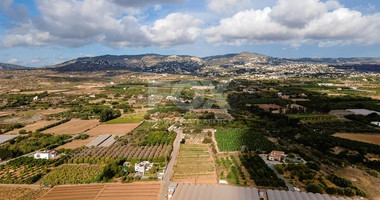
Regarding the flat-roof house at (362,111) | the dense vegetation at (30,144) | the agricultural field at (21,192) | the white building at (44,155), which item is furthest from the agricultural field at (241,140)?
the flat-roof house at (362,111)

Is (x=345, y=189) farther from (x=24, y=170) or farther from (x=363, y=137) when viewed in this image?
(x=24, y=170)

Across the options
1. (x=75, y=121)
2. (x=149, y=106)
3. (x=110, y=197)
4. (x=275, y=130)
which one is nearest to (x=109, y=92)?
(x=149, y=106)

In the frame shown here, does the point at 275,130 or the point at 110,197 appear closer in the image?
the point at 110,197

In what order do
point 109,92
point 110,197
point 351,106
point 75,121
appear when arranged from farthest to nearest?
point 109,92
point 351,106
point 75,121
point 110,197

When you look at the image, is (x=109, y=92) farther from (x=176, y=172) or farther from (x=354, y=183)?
(x=354, y=183)

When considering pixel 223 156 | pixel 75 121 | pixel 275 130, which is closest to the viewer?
pixel 223 156

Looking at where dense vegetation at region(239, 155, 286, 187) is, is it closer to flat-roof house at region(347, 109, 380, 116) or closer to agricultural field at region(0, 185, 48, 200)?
agricultural field at region(0, 185, 48, 200)

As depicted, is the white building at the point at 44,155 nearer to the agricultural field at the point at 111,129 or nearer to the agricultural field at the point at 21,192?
the agricultural field at the point at 21,192
